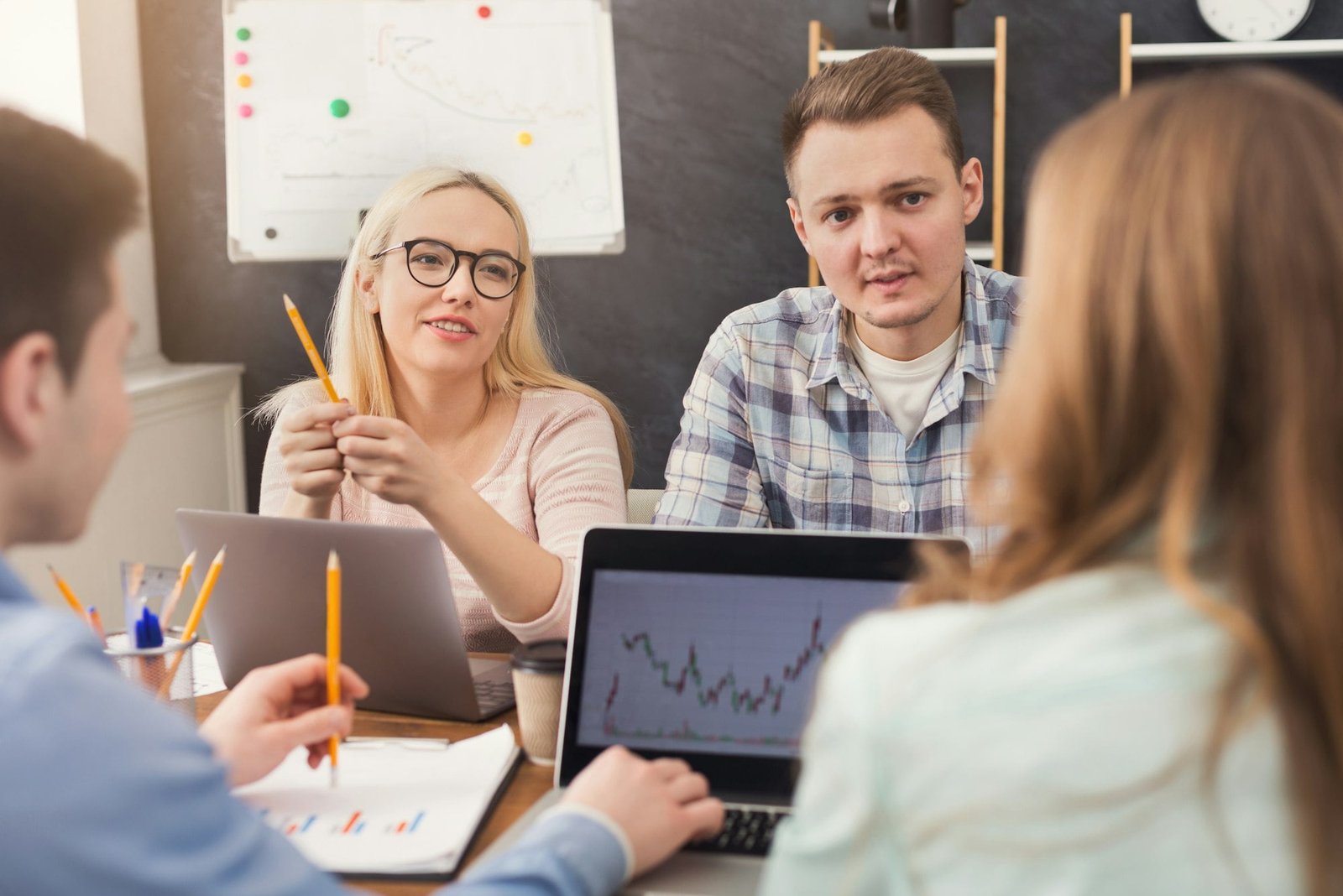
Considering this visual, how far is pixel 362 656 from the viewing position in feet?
3.90

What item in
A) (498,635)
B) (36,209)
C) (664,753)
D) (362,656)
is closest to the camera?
(36,209)

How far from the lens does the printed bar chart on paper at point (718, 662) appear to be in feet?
3.21

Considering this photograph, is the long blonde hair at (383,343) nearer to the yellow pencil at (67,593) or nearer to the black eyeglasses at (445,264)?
the black eyeglasses at (445,264)

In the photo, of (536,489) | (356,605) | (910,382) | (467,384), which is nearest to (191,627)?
(356,605)

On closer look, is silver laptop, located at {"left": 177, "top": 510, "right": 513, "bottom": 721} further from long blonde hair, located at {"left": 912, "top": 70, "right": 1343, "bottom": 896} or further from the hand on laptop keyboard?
long blonde hair, located at {"left": 912, "top": 70, "right": 1343, "bottom": 896}

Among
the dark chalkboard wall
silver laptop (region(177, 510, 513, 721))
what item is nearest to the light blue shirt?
silver laptop (region(177, 510, 513, 721))

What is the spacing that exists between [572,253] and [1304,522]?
2713mm

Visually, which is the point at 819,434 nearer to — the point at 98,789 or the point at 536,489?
the point at 536,489

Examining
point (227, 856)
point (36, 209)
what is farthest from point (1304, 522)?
point (36, 209)

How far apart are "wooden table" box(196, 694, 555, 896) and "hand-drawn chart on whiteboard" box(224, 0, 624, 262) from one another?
2036 millimetres

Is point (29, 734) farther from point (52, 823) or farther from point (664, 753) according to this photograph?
point (664, 753)

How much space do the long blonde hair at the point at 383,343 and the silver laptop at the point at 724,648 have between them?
89cm

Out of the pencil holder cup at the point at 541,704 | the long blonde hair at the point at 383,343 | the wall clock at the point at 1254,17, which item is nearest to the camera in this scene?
the pencil holder cup at the point at 541,704

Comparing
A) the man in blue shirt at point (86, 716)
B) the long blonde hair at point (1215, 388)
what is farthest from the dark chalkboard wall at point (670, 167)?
the long blonde hair at point (1215, 388)
